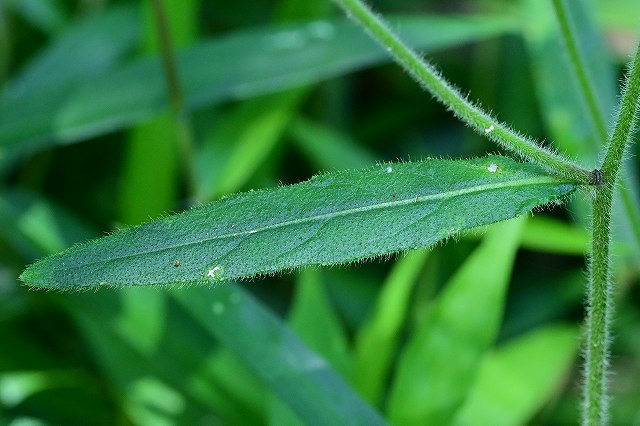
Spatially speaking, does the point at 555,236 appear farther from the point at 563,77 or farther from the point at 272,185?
the point at 272,185

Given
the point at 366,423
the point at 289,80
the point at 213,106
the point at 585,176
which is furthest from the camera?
the point at 213,106

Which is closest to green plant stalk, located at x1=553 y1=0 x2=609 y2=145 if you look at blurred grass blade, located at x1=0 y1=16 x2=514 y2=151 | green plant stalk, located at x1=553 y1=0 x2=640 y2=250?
green plant stalk, located at x1=553 y1=0 x2=640 y2=250

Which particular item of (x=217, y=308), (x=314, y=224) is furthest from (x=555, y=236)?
(x=314, y=224)

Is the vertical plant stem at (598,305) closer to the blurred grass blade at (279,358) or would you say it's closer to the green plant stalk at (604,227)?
the green plant stalk at (604,227)

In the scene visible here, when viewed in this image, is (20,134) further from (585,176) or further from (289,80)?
(585,176)

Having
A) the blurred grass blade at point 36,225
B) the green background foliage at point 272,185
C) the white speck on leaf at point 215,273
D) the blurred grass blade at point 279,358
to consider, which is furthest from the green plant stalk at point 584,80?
the blurred grass blade at point 36,225

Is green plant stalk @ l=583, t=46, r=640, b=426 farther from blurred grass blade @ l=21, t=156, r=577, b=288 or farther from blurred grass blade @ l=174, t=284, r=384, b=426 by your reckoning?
blurred grass blade @ l=174, t=284, r=384, b=426

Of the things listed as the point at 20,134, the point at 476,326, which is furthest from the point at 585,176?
the point at 20,134
